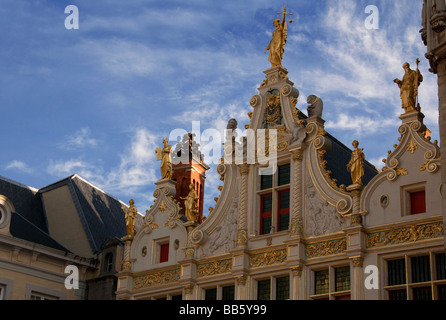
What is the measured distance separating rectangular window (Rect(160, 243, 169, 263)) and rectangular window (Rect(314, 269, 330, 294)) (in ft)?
21.7

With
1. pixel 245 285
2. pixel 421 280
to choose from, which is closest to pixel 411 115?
pixel 421 280

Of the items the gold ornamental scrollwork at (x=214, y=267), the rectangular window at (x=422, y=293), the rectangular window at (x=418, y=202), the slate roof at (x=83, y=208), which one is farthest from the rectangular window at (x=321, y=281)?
the slate roof at (x=83, y=208)

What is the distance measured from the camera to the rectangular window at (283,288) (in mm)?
27828

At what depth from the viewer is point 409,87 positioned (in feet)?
89.3

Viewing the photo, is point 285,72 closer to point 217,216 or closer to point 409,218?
point 217,216

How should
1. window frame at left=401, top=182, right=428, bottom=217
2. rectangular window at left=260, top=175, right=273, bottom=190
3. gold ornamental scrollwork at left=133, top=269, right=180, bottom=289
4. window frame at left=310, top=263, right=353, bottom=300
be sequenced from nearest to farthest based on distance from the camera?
window frame at left=401, top=182, right=428, bottom=217 < window frame at left=310, top=263, right=353, bottom=300 < rectangular window at left=260, top=175, right=273, bottom=190 < gold ornamental scrollwork at left=133, top=269, right=180, bottom=289

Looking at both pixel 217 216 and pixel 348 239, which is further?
pixel 217 216

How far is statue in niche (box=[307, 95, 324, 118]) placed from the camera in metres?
29.3

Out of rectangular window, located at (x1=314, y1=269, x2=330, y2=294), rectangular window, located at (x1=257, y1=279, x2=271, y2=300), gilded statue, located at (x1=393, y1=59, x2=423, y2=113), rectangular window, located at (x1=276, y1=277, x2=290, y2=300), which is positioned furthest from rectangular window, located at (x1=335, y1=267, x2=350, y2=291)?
gilded statue, located at (x1=393, y1=59, x2=423, y2=113)

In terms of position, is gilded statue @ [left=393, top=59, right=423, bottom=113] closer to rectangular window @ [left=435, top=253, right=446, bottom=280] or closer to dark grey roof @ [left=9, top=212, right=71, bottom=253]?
rectangular window @ [left=435, top=253, right=446, bottom=280]

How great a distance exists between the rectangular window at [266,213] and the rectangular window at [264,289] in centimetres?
175

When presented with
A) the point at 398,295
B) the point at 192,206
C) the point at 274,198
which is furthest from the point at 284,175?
the point at 398,295

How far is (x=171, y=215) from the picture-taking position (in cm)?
3212
